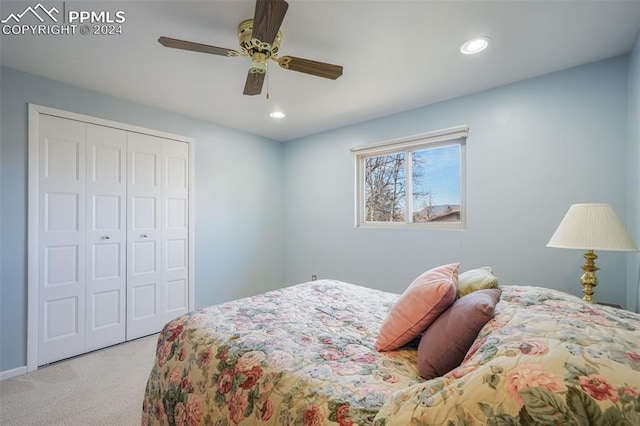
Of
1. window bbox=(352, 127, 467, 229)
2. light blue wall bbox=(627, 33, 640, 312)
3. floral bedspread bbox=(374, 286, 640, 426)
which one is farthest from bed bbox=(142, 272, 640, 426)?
window bbox=(352, 127, 467, 229)

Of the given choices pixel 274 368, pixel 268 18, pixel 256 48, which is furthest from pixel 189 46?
pixel 274 368

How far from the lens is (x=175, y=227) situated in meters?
3.26

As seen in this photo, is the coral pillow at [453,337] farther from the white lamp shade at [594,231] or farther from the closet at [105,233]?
the closet at [105,233]

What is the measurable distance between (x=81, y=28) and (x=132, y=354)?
2.70 meters

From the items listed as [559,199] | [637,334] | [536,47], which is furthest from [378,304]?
[536,47]

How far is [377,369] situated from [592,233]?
147 centimetres

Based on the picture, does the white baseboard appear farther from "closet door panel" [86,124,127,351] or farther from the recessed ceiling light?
the recessed ceiling light

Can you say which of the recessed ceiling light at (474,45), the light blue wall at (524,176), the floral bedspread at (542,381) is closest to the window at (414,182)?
the light blue wall at (524,176)

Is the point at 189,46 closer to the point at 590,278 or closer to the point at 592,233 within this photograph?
the point at 592,233

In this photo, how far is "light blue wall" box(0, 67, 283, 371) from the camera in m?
2.28

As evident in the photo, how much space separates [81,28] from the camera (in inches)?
70.4

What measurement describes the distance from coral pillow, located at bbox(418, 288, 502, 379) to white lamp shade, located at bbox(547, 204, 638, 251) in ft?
3.04

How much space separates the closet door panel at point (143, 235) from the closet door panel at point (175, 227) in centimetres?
6

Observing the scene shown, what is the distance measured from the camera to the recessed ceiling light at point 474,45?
1859mm
